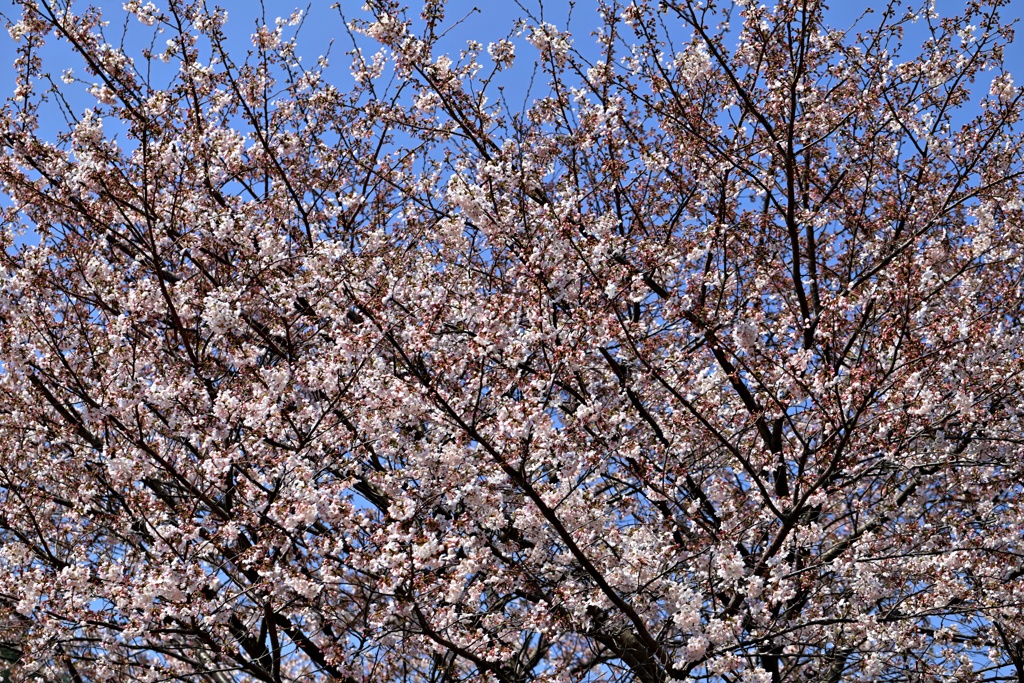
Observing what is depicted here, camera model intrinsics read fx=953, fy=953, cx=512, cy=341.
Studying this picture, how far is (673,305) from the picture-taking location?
7.88m

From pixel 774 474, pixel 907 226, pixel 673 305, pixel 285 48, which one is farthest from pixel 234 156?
pixel 907 226

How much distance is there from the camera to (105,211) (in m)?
8.85

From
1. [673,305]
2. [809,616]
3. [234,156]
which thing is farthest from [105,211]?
[809,616]

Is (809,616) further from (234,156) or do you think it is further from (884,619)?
(234,156)

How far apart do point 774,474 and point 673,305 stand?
6.66ft

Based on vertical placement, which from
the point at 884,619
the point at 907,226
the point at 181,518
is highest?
the point at 907,226

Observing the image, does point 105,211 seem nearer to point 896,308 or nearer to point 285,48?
point 285,48

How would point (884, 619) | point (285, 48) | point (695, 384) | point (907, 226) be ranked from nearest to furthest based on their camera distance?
point (884, 619) → point (695, 384) → point (907, 226) → point (285, 48)

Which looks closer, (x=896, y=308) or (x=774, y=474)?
(x=896, y=308)

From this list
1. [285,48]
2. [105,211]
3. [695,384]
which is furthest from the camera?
[285,48]

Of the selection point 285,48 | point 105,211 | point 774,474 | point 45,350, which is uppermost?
point 285,48

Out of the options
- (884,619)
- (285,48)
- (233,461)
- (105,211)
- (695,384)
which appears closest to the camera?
(233,461)

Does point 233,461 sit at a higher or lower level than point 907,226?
lower

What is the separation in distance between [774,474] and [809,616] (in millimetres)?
1299
